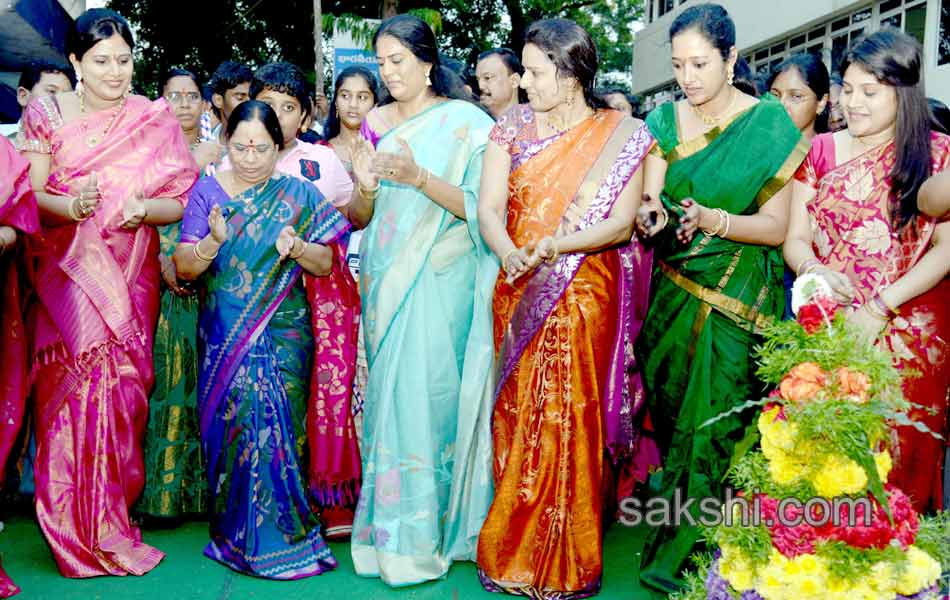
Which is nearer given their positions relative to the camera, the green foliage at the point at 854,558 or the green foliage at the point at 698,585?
the green foliage at the point at 854,558

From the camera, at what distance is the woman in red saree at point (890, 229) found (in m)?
3.31

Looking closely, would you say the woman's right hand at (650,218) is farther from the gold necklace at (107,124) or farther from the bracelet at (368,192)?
the gold necklace at (107,124)

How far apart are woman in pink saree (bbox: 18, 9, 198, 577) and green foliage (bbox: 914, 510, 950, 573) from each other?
9.37 feet

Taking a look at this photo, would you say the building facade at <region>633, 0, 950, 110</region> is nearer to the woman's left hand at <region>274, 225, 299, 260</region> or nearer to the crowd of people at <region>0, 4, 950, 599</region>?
the crowd of people at <region>0, 4, 950, 599</region>

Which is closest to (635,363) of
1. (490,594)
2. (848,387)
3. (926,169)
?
(490,594)

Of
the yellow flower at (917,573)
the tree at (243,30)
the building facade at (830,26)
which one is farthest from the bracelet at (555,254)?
the tree at (243,30)

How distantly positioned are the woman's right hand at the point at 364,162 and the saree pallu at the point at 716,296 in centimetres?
111

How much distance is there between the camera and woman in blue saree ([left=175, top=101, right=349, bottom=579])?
3.96m

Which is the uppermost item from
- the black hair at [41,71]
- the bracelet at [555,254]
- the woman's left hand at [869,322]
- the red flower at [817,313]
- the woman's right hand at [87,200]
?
the black hair at [41,71]

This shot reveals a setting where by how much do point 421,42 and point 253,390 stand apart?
5.08 ft

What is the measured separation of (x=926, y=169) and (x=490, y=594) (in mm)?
2182

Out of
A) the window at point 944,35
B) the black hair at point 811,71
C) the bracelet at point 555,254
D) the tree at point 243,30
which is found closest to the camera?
the bracelet at point 555,254

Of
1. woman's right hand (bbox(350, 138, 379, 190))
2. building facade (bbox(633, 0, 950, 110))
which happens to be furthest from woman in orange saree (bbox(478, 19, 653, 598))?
building facade (bbox(633, 0, 950, 110))

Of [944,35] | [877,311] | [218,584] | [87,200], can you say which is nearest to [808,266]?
[877,311]
